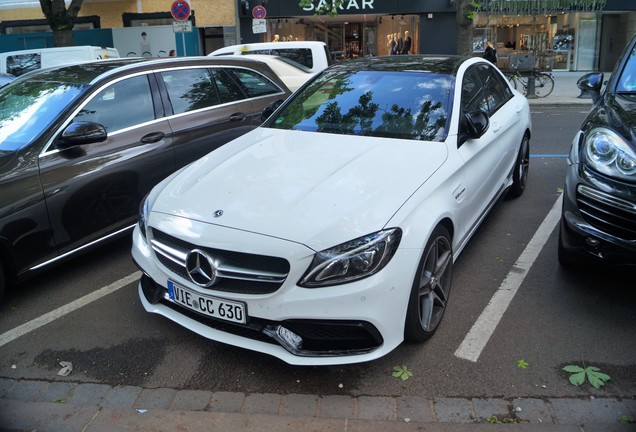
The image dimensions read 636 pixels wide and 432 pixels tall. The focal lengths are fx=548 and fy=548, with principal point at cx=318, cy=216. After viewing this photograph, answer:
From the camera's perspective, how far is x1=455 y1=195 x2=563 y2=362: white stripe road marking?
3352mm

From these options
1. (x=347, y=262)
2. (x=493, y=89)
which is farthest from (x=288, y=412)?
(x=493, y=89)

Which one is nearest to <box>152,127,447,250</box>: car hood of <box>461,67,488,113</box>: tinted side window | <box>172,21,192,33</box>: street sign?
<box>461,67,488,113</box>: tinted side window

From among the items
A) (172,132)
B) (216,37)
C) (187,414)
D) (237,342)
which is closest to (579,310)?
(237,342)

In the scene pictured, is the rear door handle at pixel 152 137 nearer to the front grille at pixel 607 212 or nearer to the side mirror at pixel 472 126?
the side mirror at pixel 472 126

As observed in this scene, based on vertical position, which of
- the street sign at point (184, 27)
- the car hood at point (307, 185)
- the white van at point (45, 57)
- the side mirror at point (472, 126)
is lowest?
the car hood at point (307, 185)

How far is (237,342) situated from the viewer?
2963 millimetres

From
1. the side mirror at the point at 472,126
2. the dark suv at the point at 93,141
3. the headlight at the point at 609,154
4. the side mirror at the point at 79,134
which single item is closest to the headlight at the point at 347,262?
the side mirror at the point at 472,126

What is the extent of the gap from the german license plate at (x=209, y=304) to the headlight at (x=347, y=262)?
389 mm

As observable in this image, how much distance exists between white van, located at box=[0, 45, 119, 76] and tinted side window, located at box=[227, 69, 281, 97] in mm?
8054

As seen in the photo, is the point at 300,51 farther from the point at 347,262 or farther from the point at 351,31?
the point at 351,31

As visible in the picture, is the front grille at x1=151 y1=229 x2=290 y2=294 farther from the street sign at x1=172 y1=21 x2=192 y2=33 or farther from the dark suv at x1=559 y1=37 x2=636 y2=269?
the street sign at x1=172 y1=21 x2=192 y2=33

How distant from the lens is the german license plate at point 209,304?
2.89 m

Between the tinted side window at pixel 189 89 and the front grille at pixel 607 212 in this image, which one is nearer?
the front grille at pixel 607 212

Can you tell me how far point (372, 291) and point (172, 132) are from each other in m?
3.05
